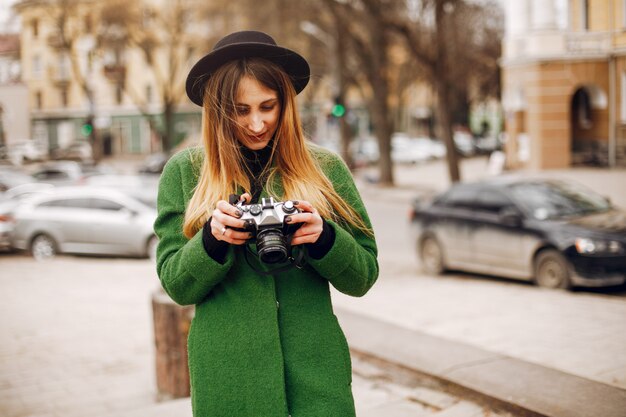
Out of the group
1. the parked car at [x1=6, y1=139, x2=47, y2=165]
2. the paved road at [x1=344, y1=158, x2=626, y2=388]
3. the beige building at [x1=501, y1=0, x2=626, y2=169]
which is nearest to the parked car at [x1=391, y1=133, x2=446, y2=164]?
the beige building at [x1=501, y1=0, x2=626, y2=169]

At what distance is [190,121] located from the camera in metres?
62.9

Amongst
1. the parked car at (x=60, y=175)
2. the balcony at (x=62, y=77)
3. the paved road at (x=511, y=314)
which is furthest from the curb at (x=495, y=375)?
the balcony at (x=62, y=77)

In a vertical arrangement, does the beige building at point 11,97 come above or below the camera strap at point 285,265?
above

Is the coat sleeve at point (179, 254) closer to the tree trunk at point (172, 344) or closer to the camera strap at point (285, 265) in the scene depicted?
the camera strap at point (285, 265)

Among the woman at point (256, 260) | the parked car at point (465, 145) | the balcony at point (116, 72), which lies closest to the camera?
the woman at point (256, 260)

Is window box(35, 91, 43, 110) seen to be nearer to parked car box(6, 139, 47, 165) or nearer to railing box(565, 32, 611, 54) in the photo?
parked car box(6, 139, 47, 165)

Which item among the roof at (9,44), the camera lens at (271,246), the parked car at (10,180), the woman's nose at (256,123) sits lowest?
the parked car at (10,180)

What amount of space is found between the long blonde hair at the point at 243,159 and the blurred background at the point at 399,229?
0.70m

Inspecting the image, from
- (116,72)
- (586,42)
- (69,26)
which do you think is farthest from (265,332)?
(116,72)

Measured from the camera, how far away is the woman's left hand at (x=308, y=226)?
2.20 metres

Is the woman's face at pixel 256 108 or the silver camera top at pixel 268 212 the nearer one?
the silver camera top at pixel 268 212

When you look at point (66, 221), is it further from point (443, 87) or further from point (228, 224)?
point (228, 224)

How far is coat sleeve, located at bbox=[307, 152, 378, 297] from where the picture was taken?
7.50 feet

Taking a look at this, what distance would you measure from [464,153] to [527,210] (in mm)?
45093
